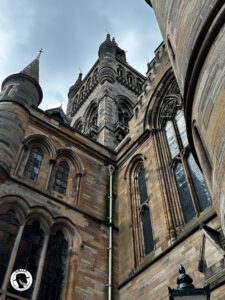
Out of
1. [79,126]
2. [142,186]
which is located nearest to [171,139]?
[142,186]

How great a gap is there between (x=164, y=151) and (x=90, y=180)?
8.64ft

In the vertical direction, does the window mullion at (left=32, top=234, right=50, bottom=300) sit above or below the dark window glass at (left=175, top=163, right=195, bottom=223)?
below

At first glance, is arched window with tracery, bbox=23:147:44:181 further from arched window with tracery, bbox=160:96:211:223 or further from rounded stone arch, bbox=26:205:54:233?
arched window with tracery, bbox=160:96:211:223

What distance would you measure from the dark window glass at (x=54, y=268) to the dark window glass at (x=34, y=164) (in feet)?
6.22

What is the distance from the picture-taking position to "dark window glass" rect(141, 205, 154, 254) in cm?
961

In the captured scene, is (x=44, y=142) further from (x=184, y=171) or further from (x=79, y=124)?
(x=79, y=124)

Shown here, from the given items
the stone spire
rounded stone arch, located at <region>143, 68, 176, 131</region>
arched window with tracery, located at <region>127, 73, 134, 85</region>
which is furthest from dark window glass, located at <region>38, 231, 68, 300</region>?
arched window with tracery, located at <region>127, 73, 134, 85</region>

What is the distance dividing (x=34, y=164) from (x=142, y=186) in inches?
134

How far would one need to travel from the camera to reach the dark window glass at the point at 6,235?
807cm

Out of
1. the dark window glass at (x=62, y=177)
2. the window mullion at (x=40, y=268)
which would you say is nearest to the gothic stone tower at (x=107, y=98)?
the dark window glass at (x=62, y=177)

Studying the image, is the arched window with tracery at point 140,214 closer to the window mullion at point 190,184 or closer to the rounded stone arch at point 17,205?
the window mullion at point 190,184

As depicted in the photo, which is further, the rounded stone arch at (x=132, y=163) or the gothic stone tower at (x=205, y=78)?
the rounded stone arch at (x=132, y=163)

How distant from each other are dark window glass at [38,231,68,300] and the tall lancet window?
3.23 m
